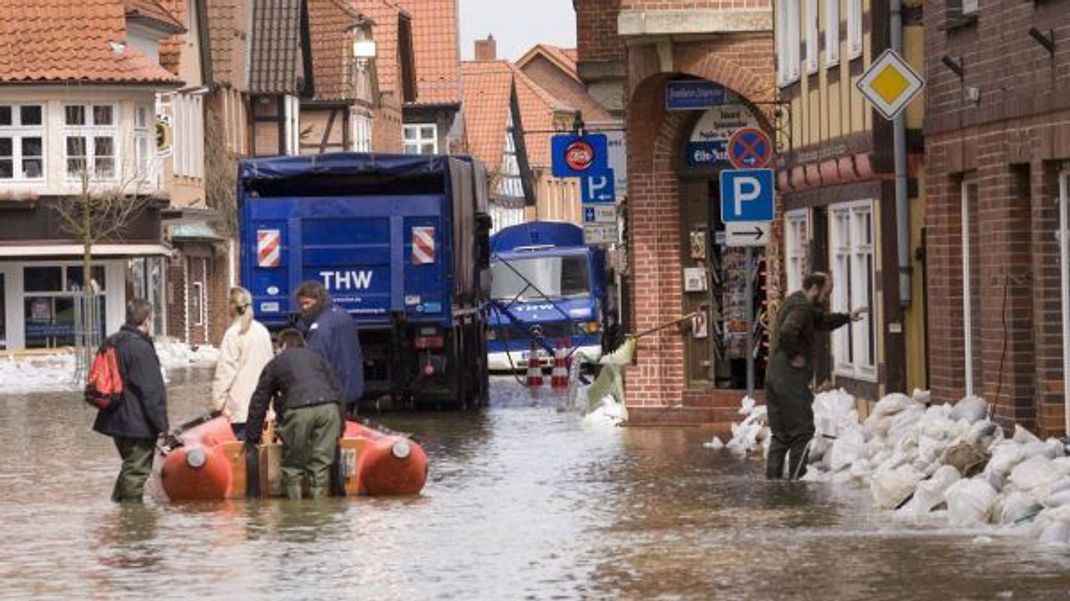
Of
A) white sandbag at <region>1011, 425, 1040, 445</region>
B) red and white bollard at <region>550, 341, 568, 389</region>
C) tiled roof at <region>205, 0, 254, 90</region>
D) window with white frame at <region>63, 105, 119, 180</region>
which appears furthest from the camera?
tiled roof at <region>205, 0, 254, 90</region>

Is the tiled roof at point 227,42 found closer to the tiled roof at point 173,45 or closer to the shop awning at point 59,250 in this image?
the tiled roof at point 173,45

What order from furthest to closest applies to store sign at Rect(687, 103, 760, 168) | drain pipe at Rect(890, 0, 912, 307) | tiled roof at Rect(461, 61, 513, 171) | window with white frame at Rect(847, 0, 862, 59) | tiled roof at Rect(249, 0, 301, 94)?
tiled roof at Rect(461, 61, 513, 171), tiled roof at Rect(249, 0, 301, 94), store sign at Rect(687, 103, 760, 168), window with white frame at Rect(847, 0, 862, 59), drain pipe at Rect(890, 0, 912, 307)

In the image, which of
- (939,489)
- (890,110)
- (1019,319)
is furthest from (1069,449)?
(890,110)

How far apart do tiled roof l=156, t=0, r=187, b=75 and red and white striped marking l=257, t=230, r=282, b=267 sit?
1600 inches

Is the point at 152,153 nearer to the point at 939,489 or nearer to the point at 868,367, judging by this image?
the point at 868,367

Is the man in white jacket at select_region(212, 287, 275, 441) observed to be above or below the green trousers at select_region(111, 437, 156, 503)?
above

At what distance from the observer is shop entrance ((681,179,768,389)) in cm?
3566

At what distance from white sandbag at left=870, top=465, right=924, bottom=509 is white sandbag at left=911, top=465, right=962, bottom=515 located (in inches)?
16.1

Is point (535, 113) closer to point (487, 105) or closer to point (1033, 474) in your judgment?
point (487, 105)

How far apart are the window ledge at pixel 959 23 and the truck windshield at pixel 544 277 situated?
107ft

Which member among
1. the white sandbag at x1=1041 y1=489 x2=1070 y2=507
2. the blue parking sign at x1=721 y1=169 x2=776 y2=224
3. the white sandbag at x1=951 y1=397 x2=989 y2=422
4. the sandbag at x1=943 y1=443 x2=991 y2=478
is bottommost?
the white sandbag at x1=1041 y1=489 x2=1070 y2=507

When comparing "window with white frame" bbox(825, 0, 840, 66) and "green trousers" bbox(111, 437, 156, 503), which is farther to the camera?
"window with white frame" bbox(825, 0, 840, 66)

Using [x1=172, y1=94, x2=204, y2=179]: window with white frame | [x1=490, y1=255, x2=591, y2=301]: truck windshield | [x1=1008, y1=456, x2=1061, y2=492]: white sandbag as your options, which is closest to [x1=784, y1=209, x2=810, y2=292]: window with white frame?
[x1=1008, y1=456, x2=1061, y2=492]: white sandbag

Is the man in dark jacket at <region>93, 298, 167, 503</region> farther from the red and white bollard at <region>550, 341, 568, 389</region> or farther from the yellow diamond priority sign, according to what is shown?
the red and white bollard at <region>550, 341, 568, 389</region>
